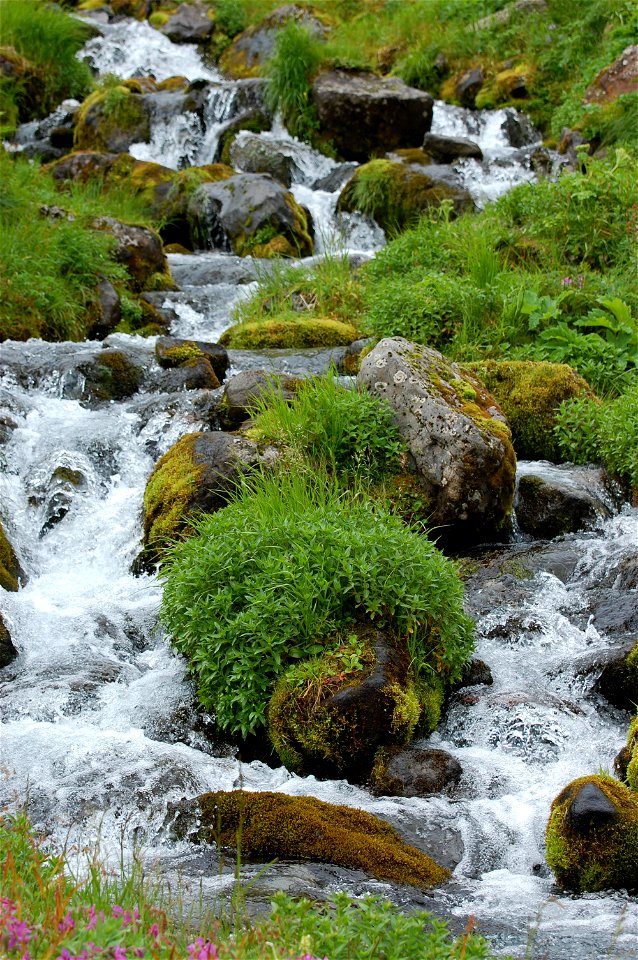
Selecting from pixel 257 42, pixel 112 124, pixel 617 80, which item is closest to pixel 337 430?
pixel 617 80

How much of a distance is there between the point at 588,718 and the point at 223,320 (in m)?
8.79

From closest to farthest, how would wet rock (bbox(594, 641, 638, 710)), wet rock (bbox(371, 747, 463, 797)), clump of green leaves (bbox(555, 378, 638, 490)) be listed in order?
1. wet rock (bbox(371, 747, 463, 797))
2. wet rock (bbox(594, 641, 638, 710))
3. clump of green leaves (bbox(555, 378, 638, 490))

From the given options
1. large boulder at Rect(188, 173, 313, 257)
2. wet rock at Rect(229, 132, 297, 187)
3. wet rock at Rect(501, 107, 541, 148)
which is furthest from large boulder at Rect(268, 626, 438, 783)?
wet rock at Rect(501, 107, 541, 148)

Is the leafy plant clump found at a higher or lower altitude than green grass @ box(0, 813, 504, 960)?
lower

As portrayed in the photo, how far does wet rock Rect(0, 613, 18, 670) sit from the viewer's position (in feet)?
19.5

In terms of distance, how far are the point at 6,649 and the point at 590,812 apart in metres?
3.68

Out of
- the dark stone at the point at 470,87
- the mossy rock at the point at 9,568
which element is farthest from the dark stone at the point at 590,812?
the dark stone at the point at 470,87

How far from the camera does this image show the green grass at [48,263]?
37.0 ft

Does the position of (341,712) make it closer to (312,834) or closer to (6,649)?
(312,834)

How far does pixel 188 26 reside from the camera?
1045 inches

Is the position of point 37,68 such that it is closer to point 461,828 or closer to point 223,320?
point 223,320

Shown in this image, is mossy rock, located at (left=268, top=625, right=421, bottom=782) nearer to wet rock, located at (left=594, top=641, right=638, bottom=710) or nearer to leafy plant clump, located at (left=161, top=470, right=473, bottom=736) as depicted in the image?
leafy plant clump, located at (left=161, top=470, right=473, bottom=736)

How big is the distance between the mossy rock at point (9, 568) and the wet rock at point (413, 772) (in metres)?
3.28

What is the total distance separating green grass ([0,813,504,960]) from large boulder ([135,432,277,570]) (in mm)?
4105
